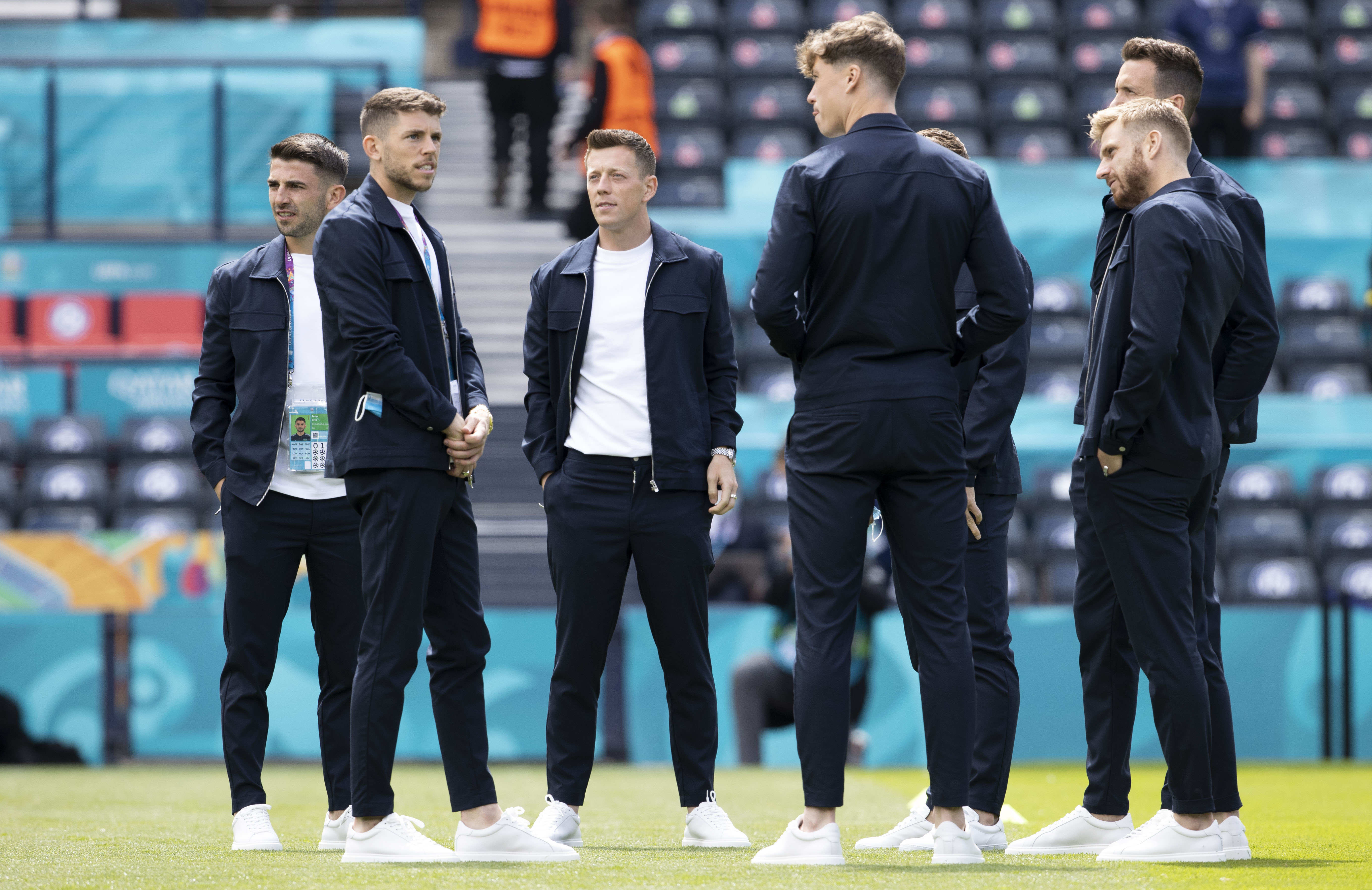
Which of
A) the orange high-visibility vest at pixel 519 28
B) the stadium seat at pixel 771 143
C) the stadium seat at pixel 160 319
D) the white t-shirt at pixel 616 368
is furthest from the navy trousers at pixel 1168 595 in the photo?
the stadium seat at pixel 771 143

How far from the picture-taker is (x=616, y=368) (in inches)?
179

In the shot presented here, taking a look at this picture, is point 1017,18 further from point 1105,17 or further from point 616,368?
point 616,368

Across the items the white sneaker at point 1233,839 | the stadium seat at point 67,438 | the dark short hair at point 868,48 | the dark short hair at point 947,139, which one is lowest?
the white sneaker at point 1233,839

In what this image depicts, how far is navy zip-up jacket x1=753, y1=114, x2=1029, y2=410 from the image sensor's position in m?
3.81

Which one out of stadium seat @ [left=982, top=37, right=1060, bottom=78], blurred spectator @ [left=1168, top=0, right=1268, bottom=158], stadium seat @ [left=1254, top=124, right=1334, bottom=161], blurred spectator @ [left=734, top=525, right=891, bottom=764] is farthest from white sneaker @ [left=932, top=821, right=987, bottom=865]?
stadium seat @ [left=982, top=37, right=1060, bottom=78]

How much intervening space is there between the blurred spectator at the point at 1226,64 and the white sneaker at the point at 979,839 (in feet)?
27.9

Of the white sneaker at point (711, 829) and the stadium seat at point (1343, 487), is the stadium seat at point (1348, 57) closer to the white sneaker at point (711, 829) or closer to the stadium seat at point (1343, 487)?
the stadium seat at point (1343, 487)

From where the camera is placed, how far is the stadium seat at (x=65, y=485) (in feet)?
32.1

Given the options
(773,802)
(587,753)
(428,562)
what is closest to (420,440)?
(428,562)

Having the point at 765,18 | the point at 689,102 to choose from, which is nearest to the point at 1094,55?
the point at 765,18

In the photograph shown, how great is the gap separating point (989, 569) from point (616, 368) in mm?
1224

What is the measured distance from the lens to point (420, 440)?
12.9ft

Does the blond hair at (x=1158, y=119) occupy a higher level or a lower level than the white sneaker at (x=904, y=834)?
higher

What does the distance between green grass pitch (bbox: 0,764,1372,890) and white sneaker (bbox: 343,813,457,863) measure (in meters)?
0.07
